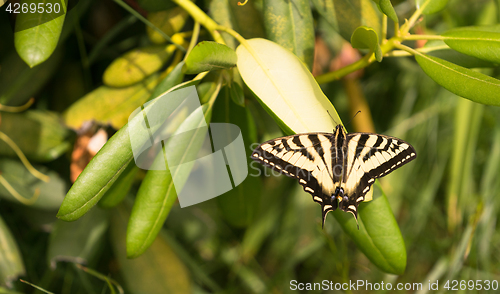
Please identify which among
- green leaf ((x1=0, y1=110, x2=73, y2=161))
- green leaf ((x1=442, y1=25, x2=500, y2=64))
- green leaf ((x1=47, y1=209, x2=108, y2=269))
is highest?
green leaf ((x1=442, y1=25, x2=500, y2=64))

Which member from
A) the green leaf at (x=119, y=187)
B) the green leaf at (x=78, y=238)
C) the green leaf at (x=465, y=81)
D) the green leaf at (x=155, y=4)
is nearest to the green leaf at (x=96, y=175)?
the green leaf at (x=119, y=187)

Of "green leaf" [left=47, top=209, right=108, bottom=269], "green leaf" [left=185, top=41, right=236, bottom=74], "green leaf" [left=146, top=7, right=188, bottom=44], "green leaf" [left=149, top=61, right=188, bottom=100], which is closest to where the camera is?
"green leaf" [left=185, top=41, right=236, bottom=74]

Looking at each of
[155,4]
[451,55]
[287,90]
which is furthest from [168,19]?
[451,55]

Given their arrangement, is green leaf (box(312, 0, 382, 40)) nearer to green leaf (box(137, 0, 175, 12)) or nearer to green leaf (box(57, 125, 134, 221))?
green leaf (box(137, 0, 175, 12))

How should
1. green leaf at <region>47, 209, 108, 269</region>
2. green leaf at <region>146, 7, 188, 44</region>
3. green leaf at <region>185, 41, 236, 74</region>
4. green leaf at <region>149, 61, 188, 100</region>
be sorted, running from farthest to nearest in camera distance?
1. green leaf at <region>47, 209, 108, 269</region>
2. green leaf at <region>146, 7, 188, 44</region>
3. green leaf at <region>149, 61, 188, 100</region>
4. green leaf at <region>185, 41, 236, 74</region>

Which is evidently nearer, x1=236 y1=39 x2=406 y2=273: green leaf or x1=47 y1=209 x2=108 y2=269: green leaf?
x1=236 y1=39 x2=406 y2=273: green leaf

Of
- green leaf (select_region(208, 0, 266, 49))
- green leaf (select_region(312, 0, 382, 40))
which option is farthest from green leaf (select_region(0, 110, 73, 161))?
green leaf (select_region(312, 0, 382, 40))

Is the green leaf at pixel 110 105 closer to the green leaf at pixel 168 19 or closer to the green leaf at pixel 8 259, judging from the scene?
the green leaf at pixel 168 19

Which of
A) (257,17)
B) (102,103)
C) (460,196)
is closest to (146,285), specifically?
(102,103)
